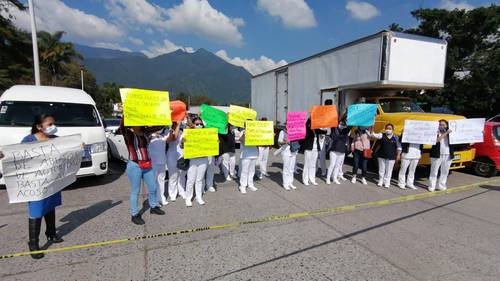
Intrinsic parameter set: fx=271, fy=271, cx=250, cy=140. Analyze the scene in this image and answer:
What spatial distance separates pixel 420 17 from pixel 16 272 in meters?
30.5

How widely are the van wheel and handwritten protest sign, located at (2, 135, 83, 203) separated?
9.76 meters

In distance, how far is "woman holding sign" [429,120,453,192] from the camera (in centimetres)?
600

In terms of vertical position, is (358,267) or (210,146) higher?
(210,146)

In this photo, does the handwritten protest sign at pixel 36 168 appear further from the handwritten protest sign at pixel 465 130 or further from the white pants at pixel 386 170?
the handwritten protest sign at pixel 465 130

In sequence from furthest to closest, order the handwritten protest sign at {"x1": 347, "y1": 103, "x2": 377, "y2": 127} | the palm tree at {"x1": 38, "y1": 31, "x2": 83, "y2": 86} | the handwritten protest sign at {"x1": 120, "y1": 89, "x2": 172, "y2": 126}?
the palm tree at {"x1": 38, "y1": 31, "x2": 83, "y2": 86} < the handwritten protest sign at {"x1": 347, "y1": 103, "x2": 377, "y2": 127} < the handwritten protest sign at {"x1": 120, "y1": 89, "x2": 172, "y2": 126}

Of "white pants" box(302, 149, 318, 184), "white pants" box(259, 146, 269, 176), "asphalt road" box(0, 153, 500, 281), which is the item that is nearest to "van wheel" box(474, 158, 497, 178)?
"asphalt road" box(0, 153, 500, 281)

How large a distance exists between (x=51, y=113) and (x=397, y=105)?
9.17m

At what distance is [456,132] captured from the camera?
6.07 metres

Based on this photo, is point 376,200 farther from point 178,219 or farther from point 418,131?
point 178,219

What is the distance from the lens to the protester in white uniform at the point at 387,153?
630 centimetres

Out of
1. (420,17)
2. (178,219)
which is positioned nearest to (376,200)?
(178,219)

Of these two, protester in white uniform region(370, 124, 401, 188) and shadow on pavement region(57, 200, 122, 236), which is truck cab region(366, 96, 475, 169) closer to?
protester in white uniform region(370, 124, 401, 188)

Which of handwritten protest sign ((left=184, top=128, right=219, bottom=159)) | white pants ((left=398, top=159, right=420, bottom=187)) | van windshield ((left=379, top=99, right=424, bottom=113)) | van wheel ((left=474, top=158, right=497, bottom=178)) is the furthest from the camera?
van windshield ((left=379, top=99, right=424, bottom=113))

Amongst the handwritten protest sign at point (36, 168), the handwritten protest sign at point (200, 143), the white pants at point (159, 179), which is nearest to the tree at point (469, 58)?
the handwritten protest sign at point (200, 143)
